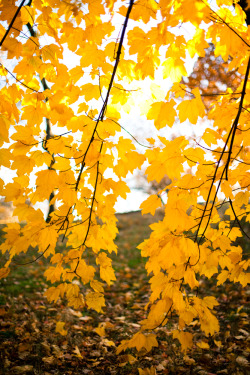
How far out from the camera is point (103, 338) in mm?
3143

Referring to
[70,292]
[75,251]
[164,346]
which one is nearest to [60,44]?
[75,251]

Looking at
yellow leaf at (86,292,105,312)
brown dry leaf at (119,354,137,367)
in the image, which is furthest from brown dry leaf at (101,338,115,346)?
yellow leaf at (86,292,105,312)

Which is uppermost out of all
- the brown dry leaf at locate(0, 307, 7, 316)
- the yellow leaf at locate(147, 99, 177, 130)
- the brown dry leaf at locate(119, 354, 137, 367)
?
the yellow leaf at locate(147, 99, 177, 130)

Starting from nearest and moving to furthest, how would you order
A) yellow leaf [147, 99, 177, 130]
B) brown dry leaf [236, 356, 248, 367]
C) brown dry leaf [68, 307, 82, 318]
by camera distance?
yellow leaf [147, 99, 177, 130], brown dry leaf [236, 356, 248, 367], brown dry leaf [68, 307, 82, 318]

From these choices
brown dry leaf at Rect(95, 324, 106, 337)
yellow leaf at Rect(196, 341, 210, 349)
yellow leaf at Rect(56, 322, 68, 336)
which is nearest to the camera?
yellow leaf at Rect(196, 341, 210, 349)

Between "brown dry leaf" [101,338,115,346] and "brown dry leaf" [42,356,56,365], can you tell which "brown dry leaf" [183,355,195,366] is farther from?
"brown dry leaf" [42,356,56,365]

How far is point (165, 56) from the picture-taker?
158 centimetres

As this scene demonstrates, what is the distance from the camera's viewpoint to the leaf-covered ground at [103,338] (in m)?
2.49

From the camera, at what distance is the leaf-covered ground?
249 centimetres

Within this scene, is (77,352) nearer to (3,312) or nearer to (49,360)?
(49,360)

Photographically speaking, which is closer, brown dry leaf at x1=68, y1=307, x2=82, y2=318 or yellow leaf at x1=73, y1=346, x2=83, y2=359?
yellow leaf at x1=73, y1=346, x2=83, y2=359

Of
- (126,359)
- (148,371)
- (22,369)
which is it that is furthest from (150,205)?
(22,369)

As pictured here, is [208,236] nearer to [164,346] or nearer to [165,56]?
[165,56]

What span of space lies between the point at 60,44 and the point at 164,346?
123 inches
